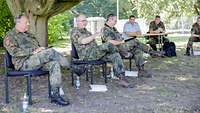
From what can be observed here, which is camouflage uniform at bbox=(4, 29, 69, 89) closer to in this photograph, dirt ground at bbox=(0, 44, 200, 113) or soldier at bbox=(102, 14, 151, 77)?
dirt ground at bbox=(0, 44, 200, 113)

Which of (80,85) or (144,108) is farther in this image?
(80,85)

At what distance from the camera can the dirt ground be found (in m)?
6.51

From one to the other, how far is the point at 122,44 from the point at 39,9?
6.79 ft

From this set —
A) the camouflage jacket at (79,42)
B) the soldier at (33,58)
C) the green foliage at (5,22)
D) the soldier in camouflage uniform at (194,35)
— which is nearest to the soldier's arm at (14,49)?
the soldier at (33,58)

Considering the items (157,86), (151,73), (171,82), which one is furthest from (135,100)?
(151,73)

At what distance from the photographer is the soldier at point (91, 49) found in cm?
806

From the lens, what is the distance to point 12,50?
22.1ft

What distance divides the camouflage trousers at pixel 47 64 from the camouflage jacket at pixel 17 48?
A: 0.25 feet

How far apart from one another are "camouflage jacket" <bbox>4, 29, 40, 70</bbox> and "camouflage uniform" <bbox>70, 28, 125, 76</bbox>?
1.25 meters

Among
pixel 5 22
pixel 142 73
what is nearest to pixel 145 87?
pixel 142 73

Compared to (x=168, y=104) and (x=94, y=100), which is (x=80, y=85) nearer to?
(x=94, y=100)

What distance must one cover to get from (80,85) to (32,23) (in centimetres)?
271

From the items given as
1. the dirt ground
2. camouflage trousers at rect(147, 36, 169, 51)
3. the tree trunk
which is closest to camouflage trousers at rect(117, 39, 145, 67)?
the dirt ground

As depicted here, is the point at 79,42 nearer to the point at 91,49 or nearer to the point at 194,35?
the point at 91,49
